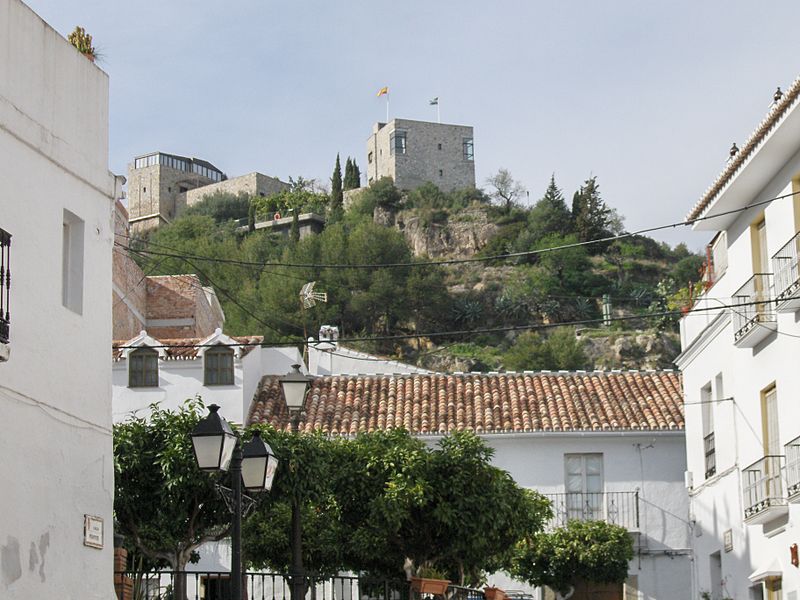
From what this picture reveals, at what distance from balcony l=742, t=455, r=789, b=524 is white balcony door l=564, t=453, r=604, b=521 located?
9.12 metres

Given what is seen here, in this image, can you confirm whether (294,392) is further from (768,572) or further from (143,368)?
(143,368)

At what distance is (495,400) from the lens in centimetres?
3155

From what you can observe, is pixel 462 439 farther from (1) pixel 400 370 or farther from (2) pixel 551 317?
(2) pixel 551 317

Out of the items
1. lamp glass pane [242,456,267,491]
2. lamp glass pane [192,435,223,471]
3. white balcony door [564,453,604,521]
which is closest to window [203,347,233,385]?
white balcony door [564,453,604,521]

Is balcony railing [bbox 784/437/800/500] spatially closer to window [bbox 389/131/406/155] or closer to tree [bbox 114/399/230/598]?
tree [bbox 114/399/230/598]

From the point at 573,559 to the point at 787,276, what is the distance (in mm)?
10273

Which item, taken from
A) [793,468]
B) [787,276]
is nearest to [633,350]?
[787,276]

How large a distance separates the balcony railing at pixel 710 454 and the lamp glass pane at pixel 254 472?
1283cm

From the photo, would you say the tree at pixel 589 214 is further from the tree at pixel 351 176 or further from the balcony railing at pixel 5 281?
the balcony railing at pixel 5 281

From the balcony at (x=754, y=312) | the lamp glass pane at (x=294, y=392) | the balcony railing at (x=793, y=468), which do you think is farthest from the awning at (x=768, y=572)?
the lamp glass pane at (x=294, y=392)

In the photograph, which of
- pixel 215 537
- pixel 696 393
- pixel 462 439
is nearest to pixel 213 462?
pixel 215 537

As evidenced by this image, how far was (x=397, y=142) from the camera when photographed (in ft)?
403

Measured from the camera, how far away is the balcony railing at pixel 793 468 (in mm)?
18250

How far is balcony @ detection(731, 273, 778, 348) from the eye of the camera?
19641 millimetres
